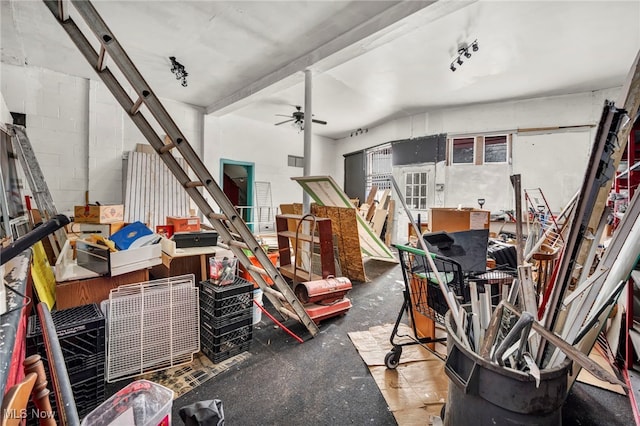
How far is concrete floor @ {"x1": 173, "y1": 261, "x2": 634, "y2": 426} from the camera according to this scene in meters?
1.62

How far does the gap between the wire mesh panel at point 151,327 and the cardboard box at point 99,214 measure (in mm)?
1789

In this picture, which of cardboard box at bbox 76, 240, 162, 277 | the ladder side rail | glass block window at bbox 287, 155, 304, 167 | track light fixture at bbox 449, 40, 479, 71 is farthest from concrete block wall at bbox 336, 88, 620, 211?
the ladder side rail

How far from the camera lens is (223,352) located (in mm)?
2139

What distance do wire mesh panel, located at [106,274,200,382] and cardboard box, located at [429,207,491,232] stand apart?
3.48 meters

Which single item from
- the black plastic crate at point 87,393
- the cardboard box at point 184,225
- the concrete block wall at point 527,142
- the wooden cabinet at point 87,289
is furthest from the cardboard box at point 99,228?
the concrete block wall at point 527,142

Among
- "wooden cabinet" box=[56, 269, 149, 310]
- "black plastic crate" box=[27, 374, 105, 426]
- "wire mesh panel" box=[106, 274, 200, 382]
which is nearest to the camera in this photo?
"black plastic crate" box=[27, 374, 105, 426]

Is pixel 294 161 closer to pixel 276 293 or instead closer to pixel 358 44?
pixel 358 44

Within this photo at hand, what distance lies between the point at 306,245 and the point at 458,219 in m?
2.22

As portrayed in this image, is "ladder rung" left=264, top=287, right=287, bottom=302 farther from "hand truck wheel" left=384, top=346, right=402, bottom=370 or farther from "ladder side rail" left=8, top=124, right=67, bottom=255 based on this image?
"ladder side rail" left=8, top=124, right=67, bottom=255

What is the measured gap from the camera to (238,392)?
5.94 ft

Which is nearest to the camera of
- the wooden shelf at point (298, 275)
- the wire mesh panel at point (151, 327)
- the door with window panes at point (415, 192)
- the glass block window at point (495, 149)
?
the wire mesh panel at point (151, 327)

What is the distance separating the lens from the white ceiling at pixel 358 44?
314 cm

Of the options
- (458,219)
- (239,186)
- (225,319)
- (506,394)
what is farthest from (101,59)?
(239,186)

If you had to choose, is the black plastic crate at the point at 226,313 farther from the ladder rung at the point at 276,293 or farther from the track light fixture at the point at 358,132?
the track light fixture at the point at 358,132
